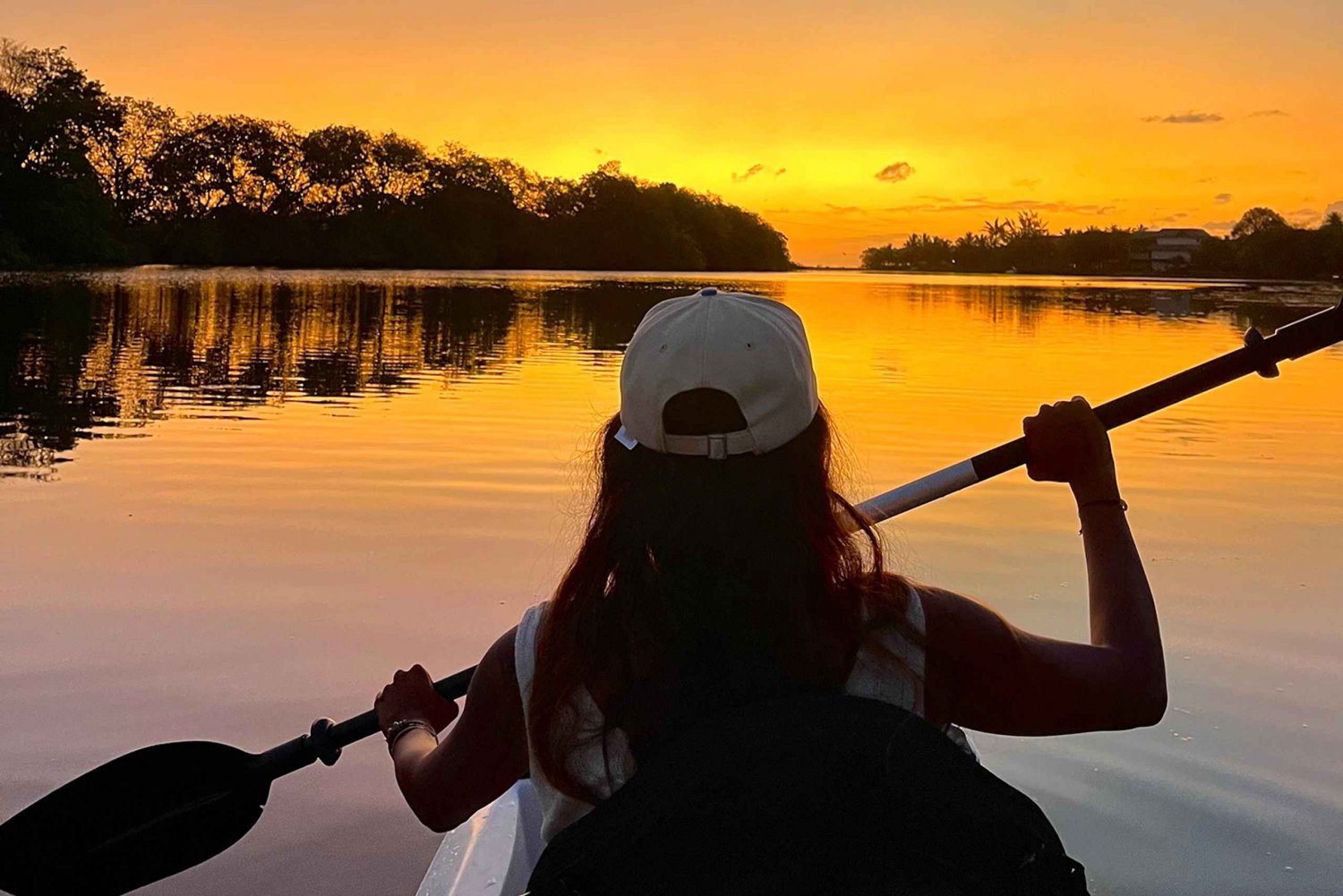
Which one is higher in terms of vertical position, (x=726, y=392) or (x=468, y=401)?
(x=726, y=392)

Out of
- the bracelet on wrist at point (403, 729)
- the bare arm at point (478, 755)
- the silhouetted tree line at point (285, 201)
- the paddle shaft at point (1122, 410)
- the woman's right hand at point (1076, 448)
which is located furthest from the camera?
the silhouetted tree line at point (285, 201)

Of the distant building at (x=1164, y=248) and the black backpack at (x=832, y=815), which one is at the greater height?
the distant building at (x=1164, y=248)

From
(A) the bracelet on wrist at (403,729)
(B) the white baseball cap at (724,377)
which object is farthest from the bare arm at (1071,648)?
(A) the bracelet on wrist at (403,729)

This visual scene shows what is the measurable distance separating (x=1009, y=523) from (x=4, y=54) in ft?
219

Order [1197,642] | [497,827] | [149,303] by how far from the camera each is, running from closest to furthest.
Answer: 1. [497,827]
2. [1197,642]
3. [149,303]

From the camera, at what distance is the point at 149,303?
34.2 metres

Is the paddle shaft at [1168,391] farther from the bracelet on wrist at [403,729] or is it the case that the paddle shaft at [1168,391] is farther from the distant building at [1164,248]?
the distant building at [1164,248]

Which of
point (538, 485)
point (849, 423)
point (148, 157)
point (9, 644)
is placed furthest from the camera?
point (148, 157)

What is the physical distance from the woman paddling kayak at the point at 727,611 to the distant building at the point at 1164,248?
141 m

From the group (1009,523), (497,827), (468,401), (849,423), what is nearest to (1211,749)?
(497,827)

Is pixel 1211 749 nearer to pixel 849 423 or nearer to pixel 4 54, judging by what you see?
pixel 849 423

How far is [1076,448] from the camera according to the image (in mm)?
2143

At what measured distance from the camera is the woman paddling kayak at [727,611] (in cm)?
181

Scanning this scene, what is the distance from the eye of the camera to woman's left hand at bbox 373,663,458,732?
244 cm
